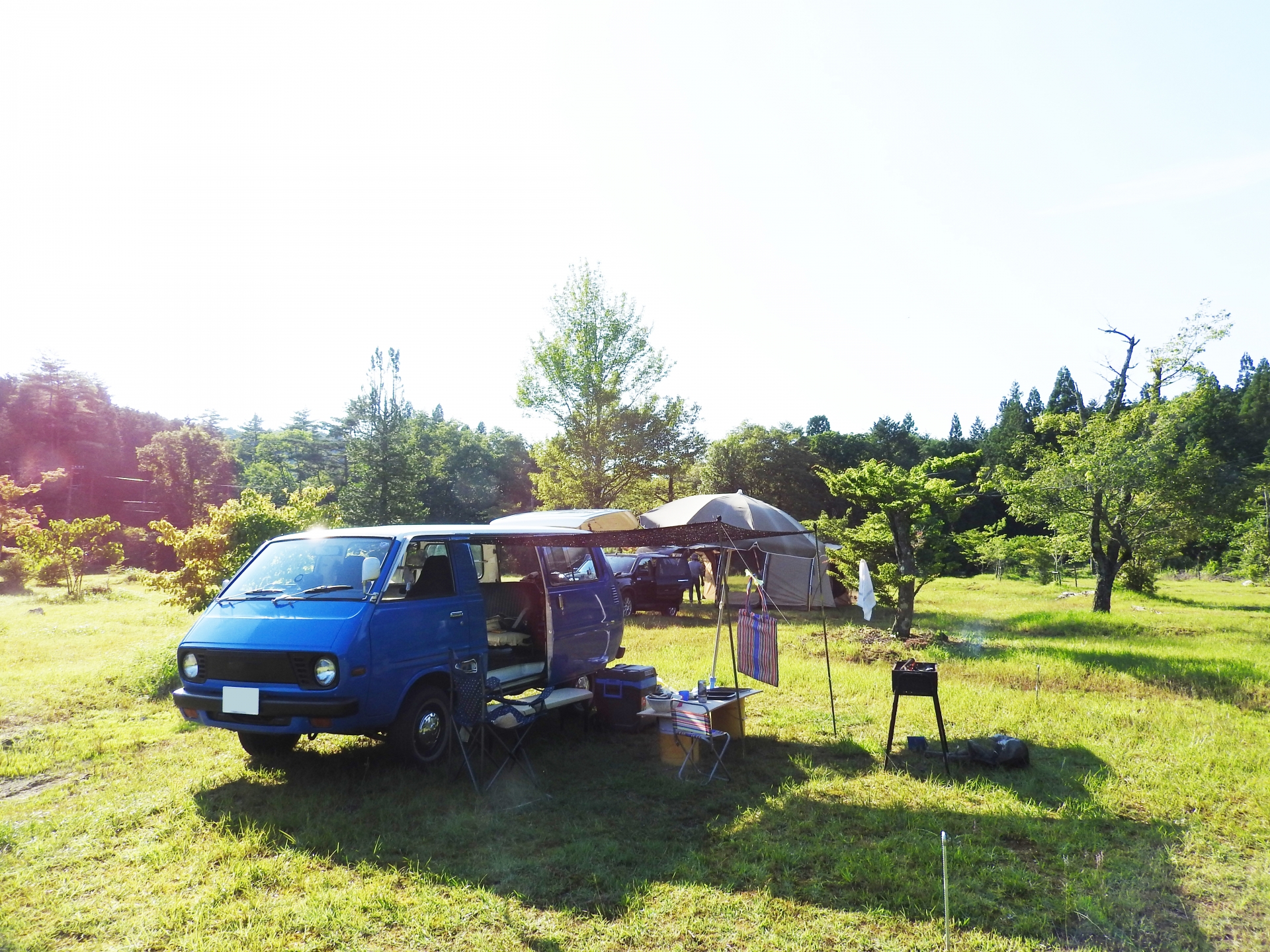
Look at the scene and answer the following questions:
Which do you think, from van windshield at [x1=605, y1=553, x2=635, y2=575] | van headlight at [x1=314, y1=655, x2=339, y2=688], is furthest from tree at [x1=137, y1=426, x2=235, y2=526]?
van headlight at [x1=314, y1=655, x2=339, y2=688]

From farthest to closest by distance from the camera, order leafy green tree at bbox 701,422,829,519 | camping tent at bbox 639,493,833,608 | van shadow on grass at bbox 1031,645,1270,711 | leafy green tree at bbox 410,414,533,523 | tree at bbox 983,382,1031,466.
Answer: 1. tree at bbox 983,382,1031,466
2. leafy green tree at bbox 410,414,533,523
3. leafy green tree at bbox 701,422,829,519
4. camping tent at bbox 639,493,833,608
5. van shadow on grass at bbox 1031,645,1270,711

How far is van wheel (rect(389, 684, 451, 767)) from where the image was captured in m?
5.62

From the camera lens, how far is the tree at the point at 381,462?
93.1 ft

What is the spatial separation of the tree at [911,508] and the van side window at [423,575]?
801 cm

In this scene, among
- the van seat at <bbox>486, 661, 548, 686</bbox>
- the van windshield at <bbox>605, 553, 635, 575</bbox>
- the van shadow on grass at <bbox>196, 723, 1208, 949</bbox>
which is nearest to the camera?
the van shadow on grass at <bbox>196, 723, 1208, 949</bbox>

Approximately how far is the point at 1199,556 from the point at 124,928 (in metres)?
46.5

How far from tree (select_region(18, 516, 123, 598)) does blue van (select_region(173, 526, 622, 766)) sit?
17.3 metres

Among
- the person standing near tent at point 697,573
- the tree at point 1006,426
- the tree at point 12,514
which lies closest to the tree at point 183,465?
the tree at point 12,514

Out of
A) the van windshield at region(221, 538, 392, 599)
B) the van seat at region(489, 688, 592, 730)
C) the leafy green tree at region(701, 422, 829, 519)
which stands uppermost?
the leafy green tree at region(701, 422, 829, 519)

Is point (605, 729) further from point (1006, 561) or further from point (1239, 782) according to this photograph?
point (1006, 561)

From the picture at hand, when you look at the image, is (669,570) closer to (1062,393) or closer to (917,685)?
(917,685)

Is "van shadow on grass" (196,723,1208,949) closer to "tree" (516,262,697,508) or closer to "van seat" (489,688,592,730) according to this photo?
"van seat" (489,688,592,730)

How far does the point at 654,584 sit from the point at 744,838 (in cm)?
1213

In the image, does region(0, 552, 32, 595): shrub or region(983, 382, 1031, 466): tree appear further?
region(983, 382, 1031, 466): tree
